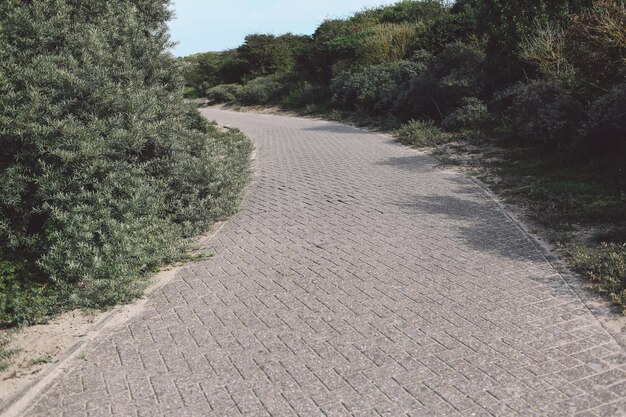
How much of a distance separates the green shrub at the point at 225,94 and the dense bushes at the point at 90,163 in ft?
72.7

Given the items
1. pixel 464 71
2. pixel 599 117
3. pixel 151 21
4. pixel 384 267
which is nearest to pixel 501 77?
pixel 464 71

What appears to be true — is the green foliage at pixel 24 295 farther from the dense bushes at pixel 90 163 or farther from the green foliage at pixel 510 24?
the green foliage at pixel 510 24

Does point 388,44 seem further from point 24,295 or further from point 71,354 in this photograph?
point 71,354

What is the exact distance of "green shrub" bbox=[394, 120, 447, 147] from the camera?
13.6 metres

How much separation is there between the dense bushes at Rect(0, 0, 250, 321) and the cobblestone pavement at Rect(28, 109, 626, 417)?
0.65 meters

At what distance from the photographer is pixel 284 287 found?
591 centimetres

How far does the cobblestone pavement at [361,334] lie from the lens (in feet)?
12.9

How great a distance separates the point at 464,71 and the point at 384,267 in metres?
10.9

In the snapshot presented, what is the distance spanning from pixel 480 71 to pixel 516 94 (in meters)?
2.84

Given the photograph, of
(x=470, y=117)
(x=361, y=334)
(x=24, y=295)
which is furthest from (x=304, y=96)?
(x=361, y=334)

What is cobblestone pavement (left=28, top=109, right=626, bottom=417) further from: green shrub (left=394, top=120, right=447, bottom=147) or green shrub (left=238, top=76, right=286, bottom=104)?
green shrub (left=238, top=76, right=286, bottom=104)

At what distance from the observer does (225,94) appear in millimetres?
31703

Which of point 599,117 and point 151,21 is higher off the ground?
point 151,21

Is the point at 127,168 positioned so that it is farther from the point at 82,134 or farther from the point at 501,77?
the point at 501,77
